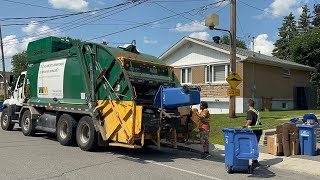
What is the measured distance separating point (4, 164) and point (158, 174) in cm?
348

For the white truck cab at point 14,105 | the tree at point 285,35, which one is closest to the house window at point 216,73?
the white truck cab at point 14,105

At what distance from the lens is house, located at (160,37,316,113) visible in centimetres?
2364

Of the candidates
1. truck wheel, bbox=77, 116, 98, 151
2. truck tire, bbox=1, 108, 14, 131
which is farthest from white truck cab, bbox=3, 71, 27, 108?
truck wheel, bbox=77, 116, 98, 151

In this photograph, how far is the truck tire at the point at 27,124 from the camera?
14.6 m

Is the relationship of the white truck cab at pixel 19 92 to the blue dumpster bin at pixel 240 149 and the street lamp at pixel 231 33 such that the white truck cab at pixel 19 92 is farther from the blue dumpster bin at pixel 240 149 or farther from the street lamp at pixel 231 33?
the blue dumpster bin at pixel 240 149

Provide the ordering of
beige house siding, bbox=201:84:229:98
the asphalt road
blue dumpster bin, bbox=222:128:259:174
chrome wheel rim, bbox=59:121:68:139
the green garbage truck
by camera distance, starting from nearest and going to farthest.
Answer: the asphalt road < blue dumpster bin, bbox=222:128:259:174 < the green garbage truck < chrome wheel rim, bbox=59:121:68:139 < beige house siding, bbox=201:84:229:98

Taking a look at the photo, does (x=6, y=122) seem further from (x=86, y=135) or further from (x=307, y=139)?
(x=307, y=139)

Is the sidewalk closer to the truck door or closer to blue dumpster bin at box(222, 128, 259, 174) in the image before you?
blue dumpster bin at box(222, 128, 259, 174)

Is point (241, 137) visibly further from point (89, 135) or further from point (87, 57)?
point (87, 57)

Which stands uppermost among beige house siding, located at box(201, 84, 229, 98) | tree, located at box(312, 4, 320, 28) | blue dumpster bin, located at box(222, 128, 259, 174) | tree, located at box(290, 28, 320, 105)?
tree, located at box(312, 4, 320, 28)

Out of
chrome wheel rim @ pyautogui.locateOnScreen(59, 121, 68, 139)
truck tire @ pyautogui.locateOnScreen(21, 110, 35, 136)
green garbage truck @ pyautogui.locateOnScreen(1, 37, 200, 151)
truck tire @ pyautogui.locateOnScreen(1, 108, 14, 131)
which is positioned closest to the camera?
green garbage truck @ pyautogui.locateOnScreen(1, 37, 200, 151)

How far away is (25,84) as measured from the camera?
15.5 m

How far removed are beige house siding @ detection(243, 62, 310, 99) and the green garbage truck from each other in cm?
1242

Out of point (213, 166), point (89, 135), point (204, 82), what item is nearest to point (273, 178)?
point (213, 166)
